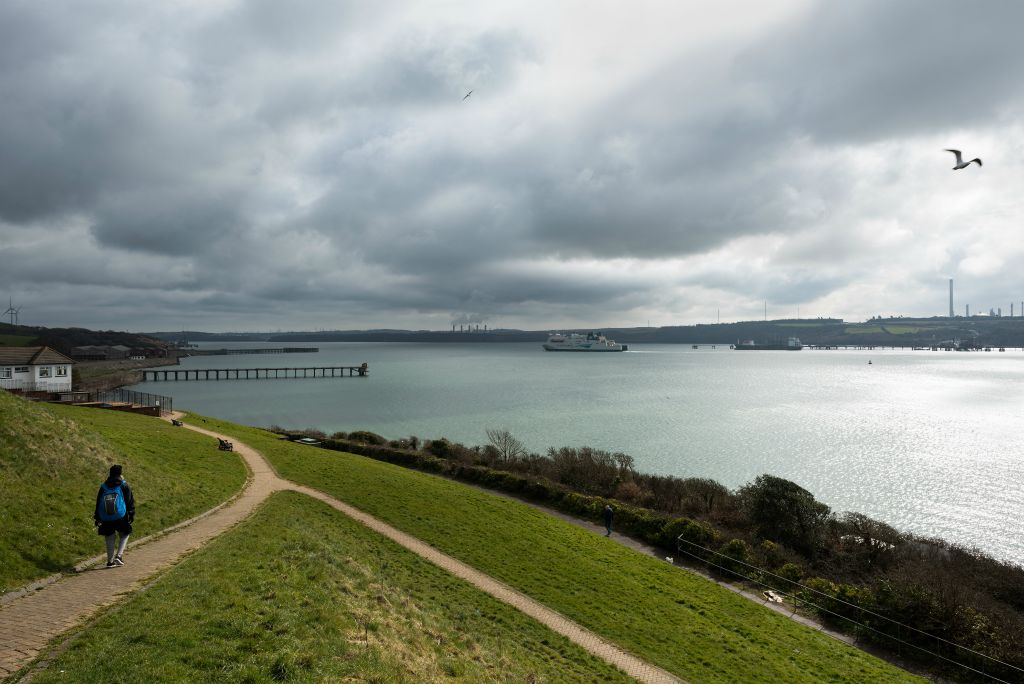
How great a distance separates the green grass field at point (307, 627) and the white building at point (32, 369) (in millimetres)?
40720

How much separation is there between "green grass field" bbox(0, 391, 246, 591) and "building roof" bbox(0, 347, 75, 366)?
1167 inches

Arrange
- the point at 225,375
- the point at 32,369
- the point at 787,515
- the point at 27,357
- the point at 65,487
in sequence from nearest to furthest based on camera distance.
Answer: the point at 65,487
the point at 787,515
the point at 27,357
the point at 32,369
the point at 225,375

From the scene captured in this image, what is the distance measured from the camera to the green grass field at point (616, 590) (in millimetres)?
13305

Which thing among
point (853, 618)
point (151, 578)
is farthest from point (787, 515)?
point (151, 578)

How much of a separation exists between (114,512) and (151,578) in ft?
5.14

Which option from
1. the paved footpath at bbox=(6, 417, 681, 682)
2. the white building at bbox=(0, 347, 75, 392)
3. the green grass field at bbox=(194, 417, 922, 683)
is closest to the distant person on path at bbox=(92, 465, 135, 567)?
the paved footpath at bbox=(6, 417, 681, 682)

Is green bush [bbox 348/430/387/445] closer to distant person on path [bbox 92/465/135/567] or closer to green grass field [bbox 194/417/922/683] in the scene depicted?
green grass field [bbox 194/417/922/683]

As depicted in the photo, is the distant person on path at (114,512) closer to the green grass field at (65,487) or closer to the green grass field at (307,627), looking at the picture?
the green grass field at (65,487)

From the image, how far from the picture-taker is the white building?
3953cm

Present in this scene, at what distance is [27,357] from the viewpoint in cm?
4078

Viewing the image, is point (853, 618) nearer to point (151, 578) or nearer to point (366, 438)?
point (151, 578)

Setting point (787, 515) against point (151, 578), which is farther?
point (787, 515)

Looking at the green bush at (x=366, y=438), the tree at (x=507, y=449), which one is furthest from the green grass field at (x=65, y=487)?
the green bush at (x=366, y=438)

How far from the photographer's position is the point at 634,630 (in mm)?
13867
